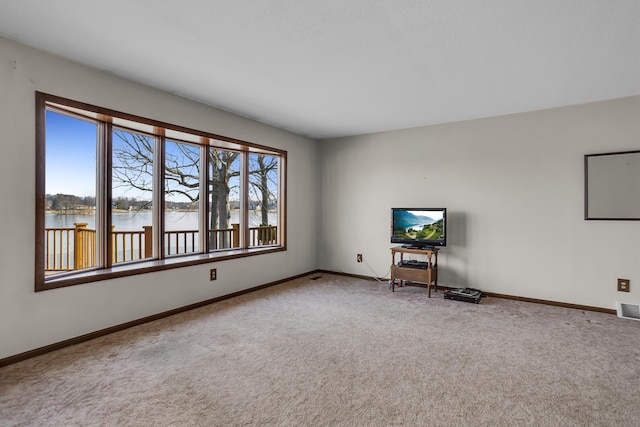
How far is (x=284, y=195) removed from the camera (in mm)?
4914

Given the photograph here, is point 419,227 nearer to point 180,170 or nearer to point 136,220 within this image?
point 180,170

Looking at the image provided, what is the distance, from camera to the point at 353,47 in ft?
7.73

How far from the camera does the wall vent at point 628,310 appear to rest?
3.28 meters

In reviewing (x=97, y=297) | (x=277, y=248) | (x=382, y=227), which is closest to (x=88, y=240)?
(x=97, y=297)

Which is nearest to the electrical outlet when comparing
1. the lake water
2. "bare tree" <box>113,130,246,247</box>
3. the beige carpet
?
the beige carpet

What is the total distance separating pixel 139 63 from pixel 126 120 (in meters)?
0.61

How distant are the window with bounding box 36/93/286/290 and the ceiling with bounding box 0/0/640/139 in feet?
1.91

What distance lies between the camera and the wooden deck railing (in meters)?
2.94

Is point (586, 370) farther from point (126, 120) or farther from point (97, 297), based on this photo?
point (126, 120)

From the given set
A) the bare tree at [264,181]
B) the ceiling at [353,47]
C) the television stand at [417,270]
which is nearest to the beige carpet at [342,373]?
the television stand at [417,270]

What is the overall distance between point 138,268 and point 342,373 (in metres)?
2.21

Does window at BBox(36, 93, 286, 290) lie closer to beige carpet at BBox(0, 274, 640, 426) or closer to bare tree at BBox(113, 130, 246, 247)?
bare tree at BBox(113, 130, 246, 247)

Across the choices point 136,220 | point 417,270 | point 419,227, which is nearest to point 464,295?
point 417,270

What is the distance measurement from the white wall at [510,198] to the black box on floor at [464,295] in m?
0.25
